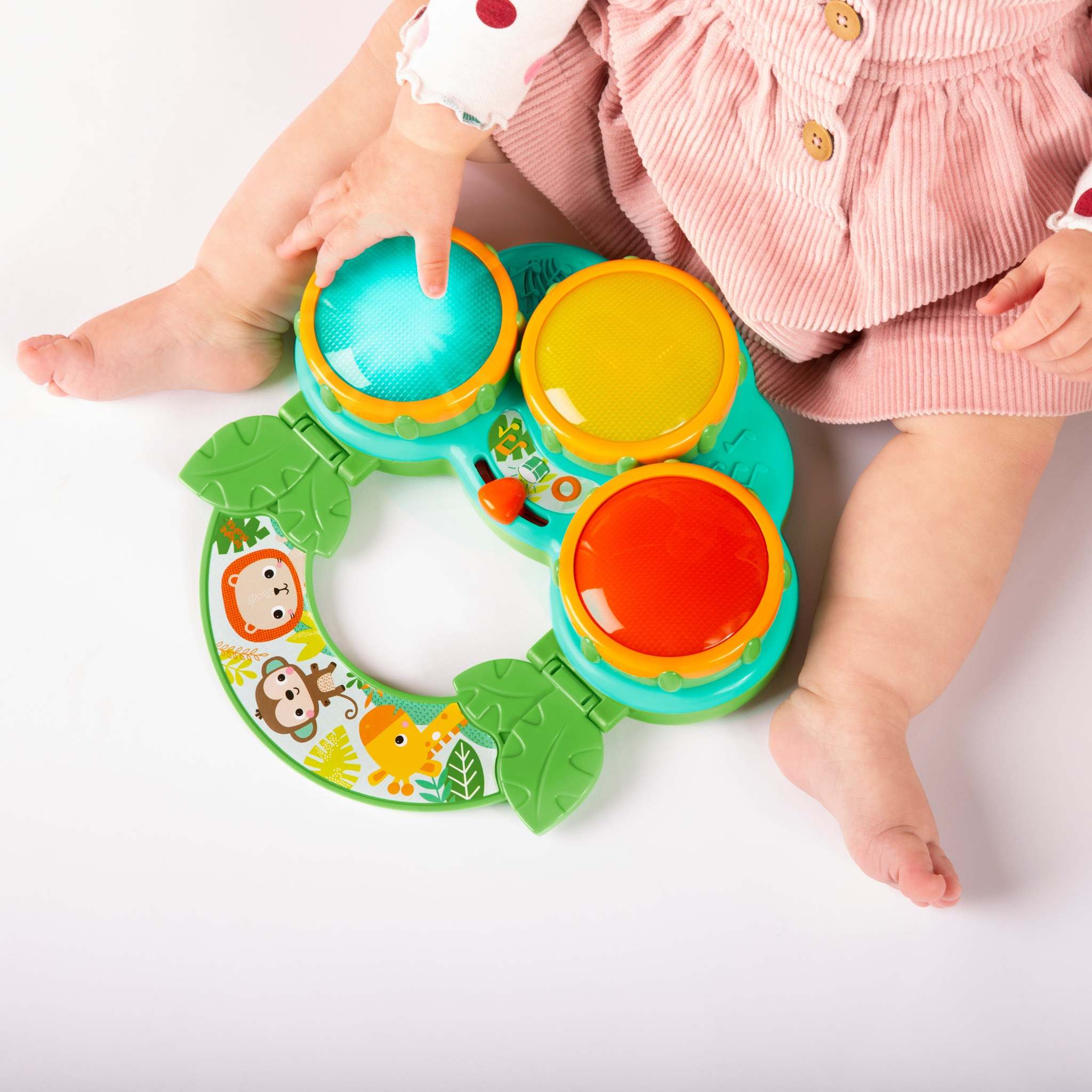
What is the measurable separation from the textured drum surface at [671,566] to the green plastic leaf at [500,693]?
3.2 inches

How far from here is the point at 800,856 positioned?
713 millimetres

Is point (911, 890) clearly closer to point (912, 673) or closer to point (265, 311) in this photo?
point (912, 673)

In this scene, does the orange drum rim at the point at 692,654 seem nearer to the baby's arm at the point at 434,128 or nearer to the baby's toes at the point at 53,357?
the baby's arm at the point at 434,128

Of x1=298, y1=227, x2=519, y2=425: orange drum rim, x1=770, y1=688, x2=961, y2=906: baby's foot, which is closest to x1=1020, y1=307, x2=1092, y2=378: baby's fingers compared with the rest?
x1=770, y1=688, x2=961, y2=906: baby's foot

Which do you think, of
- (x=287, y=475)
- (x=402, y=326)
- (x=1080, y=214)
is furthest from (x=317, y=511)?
(x=1080, y=214)

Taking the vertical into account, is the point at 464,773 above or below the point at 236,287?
below

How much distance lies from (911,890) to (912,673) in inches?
5.2

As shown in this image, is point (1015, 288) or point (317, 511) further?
point (317, 511)

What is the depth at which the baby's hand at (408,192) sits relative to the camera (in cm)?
70

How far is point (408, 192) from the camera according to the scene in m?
0.71

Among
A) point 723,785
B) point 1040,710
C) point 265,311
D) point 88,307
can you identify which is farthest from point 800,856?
point 88,307

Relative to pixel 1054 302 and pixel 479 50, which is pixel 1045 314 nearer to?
pixel 1054 302

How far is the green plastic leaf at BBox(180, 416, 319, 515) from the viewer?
779mm

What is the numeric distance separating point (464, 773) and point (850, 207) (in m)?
0.43
